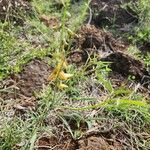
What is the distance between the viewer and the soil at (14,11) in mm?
3301

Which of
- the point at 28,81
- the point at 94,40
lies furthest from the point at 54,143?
the point at 94,40

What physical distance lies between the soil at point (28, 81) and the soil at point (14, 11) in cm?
64

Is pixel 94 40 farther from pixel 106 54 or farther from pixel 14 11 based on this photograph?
pixel 14 11

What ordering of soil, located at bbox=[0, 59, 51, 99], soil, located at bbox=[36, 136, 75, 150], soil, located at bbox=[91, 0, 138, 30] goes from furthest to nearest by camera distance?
soil, located at bbox=[91, 0, 138, 30] < soil, located at bbox=[0, 59, 51, 99] < soil, located at bbox=[36, 136, 75, 150]

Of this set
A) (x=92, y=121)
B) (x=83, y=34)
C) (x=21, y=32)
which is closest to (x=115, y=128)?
(x=92, y=121)

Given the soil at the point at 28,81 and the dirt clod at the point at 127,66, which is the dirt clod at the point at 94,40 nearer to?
the dirt clod at the point at 127,66

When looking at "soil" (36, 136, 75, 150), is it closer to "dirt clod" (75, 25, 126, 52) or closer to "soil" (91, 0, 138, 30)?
"dirt clod" (75, 25, 126, 52)

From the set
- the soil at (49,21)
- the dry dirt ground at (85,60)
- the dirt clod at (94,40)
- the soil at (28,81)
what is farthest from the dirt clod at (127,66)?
the soil at (49,21)

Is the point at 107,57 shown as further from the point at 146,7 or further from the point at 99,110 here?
the point at 146,7

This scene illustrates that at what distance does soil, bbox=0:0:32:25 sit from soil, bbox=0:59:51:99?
0.64m

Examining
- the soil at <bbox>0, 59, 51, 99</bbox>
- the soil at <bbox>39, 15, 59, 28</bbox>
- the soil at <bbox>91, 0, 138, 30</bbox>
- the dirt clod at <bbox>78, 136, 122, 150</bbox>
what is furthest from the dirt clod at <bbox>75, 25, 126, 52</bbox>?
the dirt clod at <bbox>78, 136, 122, 150</bbox>

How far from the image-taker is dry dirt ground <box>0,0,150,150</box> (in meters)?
2.22

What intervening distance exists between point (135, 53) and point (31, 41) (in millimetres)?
967

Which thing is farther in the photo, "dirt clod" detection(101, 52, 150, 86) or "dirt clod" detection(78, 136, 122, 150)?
"dirt clod" detection(101, 52, 150, 86)
